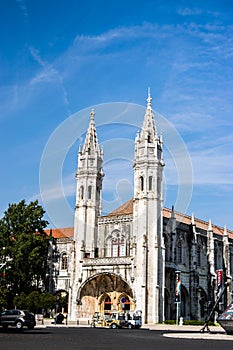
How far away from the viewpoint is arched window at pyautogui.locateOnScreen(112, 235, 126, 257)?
54750 mm

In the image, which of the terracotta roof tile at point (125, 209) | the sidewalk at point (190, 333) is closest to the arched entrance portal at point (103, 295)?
the sidewalk at point (190, 333)

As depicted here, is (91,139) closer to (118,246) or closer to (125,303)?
(118,246)

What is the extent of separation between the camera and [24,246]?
54.9 m

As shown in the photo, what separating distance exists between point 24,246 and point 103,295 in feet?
34.6

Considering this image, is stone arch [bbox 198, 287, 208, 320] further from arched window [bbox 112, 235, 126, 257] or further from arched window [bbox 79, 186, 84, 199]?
arched window [bbox 79, 186, 84, 199]

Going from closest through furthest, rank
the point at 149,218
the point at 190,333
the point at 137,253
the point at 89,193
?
the point at 190,333 → the point at 137,253 → the point at 149,218 → the point at 89,193

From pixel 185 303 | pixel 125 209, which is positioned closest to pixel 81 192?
pixel 125 209

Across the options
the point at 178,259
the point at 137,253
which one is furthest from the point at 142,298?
the point at 178,259

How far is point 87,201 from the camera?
5788 cm

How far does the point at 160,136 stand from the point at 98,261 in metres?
16.3

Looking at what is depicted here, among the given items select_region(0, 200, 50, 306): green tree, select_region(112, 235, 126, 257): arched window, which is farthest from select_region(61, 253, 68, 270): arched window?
select_region(112, 235, 126, 257): arched window

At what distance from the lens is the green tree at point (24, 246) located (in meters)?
55.1

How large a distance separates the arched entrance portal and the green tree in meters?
6.78

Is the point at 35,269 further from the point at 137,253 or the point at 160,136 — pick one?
the point at 160,136
